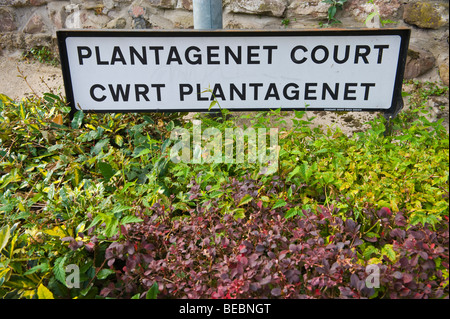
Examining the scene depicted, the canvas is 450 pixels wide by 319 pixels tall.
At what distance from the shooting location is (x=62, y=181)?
1.83 m

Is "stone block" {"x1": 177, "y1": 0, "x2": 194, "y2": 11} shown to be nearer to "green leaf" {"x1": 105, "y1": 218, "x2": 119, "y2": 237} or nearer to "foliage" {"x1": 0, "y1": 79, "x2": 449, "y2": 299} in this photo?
"foliage" {"x1": 0, "y1": 79, "x2": 449, "y2": 299}

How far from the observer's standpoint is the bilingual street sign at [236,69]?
184 centimetres

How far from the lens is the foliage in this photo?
1233mm

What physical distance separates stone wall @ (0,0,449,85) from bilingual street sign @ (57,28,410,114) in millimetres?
931

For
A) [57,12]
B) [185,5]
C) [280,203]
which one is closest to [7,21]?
[57,12]

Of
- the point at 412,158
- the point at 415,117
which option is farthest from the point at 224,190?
the point at 415,117

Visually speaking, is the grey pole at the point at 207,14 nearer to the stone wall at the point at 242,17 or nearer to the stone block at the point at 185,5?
the stone wall at the point at 242,17

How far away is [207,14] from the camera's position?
193cm

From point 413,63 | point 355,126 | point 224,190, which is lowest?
point 355,126

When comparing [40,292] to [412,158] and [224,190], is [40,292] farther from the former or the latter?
[412,158]

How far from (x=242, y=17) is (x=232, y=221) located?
2003mm

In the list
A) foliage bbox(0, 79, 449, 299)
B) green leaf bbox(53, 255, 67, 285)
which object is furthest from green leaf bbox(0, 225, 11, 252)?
green leaf bbox(53, 255, 67, 285)

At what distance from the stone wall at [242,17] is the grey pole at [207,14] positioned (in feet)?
3.41

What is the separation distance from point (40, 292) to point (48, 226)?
36 centimetres
